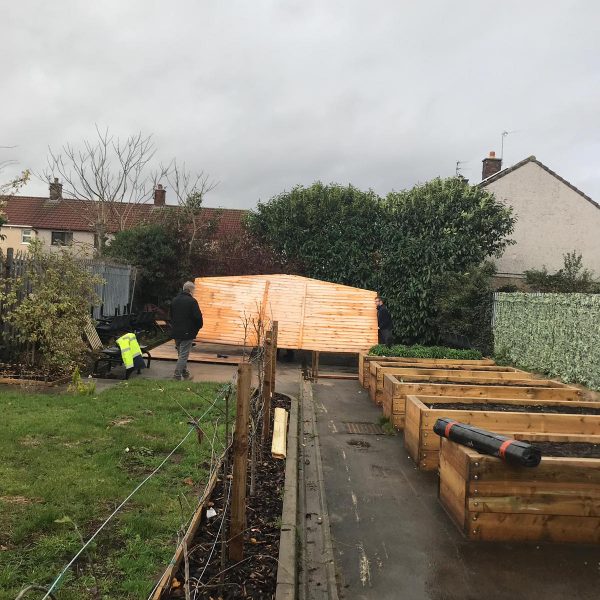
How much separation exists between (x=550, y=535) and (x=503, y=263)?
1941cm

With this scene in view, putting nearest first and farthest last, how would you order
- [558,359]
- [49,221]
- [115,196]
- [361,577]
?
[361,577]
[558,359]
[115,196]
[49,221]

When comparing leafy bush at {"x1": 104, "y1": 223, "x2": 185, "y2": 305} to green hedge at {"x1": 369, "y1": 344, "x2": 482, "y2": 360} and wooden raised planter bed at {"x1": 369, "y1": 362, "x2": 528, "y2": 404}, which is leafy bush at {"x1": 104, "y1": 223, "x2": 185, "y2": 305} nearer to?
green hedge at {"x1": 369, "y1": 344, "x2": 482, "y2": 360}

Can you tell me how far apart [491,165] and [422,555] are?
1013 inches

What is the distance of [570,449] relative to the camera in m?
5.03

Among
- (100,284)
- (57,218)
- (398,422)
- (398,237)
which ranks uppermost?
(57,218)

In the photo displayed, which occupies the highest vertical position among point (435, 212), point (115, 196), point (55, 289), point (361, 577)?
point (115, 196)

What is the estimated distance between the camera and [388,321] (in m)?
15.5

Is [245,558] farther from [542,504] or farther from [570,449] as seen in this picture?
[570,449]

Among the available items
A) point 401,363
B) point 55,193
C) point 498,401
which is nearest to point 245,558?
point 498,401

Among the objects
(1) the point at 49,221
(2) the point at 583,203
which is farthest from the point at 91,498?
(1) the point at 49,221

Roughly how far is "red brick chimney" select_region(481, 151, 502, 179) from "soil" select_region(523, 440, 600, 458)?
936 inches

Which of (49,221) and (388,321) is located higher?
(49,221)

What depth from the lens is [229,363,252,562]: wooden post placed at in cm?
353

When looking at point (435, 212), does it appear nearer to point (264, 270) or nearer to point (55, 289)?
point (264, 270)
